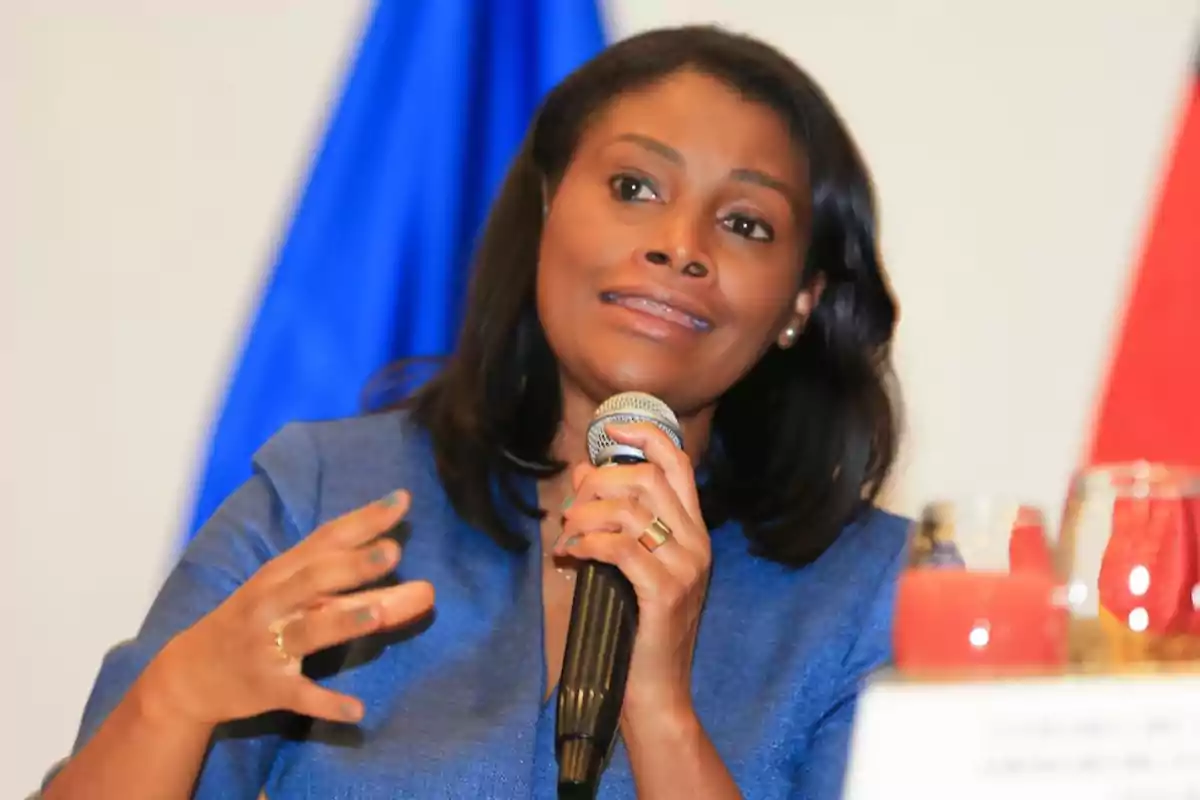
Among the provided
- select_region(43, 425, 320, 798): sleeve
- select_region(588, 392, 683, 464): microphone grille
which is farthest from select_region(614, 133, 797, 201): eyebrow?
select_region(43, 425, 320, 798): sleeve

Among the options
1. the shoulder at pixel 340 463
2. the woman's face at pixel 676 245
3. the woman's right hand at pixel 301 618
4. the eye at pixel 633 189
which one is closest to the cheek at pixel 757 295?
the woman's face at pixel 676 245

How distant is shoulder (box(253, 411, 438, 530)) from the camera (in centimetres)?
138

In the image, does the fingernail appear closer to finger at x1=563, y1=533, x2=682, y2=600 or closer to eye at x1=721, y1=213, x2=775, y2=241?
finger at x1=563, y1=533, x2=682, y2=600

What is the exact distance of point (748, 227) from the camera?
1429 mm

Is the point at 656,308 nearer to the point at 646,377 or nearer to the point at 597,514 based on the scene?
the point at 646,377

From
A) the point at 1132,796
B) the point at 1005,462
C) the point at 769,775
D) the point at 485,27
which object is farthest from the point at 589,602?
the point at 485,27

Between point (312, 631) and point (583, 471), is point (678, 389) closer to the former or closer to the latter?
point (583, 471)

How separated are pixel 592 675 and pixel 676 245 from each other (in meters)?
0.51

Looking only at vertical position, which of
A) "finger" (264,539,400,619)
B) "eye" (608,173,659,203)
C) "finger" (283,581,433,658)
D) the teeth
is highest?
"eye" (608,173,659,203)

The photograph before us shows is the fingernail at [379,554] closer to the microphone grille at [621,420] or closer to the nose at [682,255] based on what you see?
the microphone grille at [621,420]

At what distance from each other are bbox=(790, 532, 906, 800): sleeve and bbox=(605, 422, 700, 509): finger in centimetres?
30

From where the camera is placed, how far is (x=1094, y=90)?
183 centimetres

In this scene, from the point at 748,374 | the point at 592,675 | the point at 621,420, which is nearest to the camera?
the point at 592,675

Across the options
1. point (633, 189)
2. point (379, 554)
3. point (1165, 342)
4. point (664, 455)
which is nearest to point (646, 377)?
point (633, 189)
